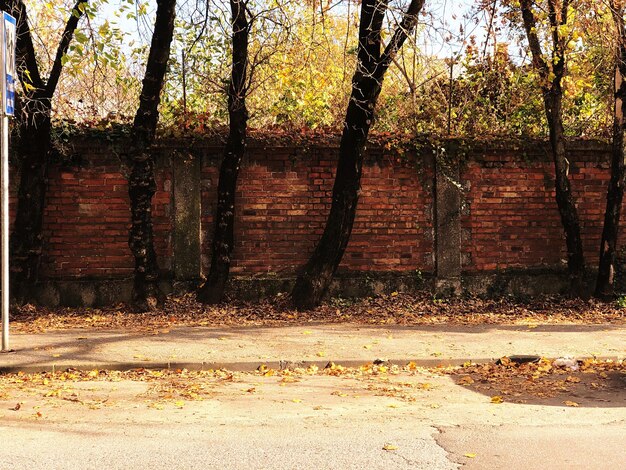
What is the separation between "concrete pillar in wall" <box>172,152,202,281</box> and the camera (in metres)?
13.3

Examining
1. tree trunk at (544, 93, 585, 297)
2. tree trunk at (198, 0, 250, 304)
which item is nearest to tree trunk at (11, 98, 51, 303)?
tree trunk at (198, 0, 250, 304)

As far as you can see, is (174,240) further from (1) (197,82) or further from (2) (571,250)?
(2) (571,250)

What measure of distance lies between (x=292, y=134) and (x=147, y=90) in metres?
2.59

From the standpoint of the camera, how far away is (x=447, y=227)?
13695 millimetres

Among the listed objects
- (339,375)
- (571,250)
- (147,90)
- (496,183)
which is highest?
(147,90)

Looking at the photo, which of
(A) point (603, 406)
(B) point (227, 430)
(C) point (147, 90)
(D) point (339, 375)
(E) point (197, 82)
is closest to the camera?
(B) point (227, 430)

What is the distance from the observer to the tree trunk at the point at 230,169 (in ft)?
41.6

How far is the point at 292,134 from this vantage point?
13.5m

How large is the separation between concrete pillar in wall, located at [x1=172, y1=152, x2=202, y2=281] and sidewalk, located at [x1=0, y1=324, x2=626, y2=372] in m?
2.22

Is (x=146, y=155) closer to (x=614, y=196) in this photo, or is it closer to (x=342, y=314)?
(x=342, y=314)

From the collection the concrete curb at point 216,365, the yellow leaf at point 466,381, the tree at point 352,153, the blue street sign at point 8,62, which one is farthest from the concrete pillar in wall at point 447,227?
the blue street sign at point 8,62

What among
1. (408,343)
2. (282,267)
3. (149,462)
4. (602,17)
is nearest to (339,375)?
(408,343)

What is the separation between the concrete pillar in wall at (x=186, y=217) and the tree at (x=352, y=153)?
5.97 ft

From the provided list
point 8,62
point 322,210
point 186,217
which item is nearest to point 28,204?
point 186,217
